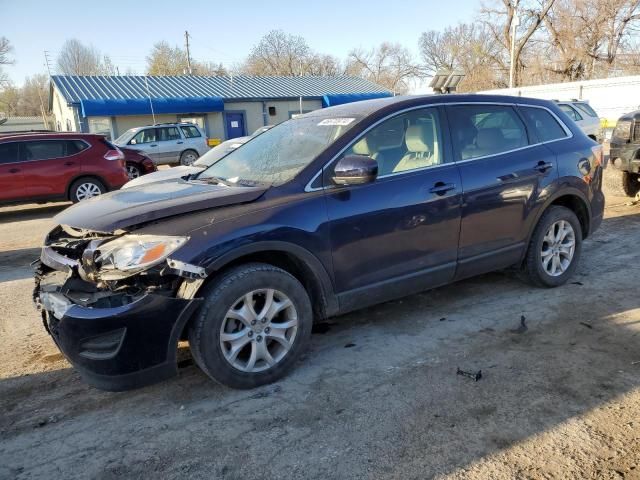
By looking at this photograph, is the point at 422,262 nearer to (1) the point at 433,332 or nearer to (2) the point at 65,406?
(1) the point at 433,332

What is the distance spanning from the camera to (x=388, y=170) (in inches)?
147

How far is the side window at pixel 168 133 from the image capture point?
18578 mm

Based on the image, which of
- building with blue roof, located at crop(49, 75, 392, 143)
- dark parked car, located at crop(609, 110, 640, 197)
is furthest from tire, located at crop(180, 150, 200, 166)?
dark parked car, located at crop(609, 110, 640, 197)

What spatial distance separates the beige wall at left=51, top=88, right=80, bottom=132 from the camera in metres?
25.8

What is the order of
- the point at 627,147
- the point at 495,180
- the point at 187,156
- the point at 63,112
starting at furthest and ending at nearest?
Answer: the point at 63,112
the point at 187,156
the point at 627,147
the point at 495,180

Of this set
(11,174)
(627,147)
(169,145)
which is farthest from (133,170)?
(627,147)

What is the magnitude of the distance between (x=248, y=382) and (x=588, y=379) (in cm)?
214

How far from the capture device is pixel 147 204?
3.22 metres

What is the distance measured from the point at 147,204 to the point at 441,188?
2.15 meters

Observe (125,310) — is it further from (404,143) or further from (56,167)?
(56,167)

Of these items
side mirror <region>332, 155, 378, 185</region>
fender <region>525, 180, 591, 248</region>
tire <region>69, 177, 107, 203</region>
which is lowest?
fender <region>525, 180, 591, 248</region>

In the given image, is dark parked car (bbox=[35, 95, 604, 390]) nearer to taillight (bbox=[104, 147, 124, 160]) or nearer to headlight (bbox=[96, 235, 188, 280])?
headlight (bbox=[96, 235, 188, 280])

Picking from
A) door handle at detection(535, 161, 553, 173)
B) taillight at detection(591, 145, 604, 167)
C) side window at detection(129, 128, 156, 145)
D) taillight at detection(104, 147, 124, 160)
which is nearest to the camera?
door handle at detection(535, 161, 553, 173)

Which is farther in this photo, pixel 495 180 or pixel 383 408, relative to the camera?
pixel 495 180
